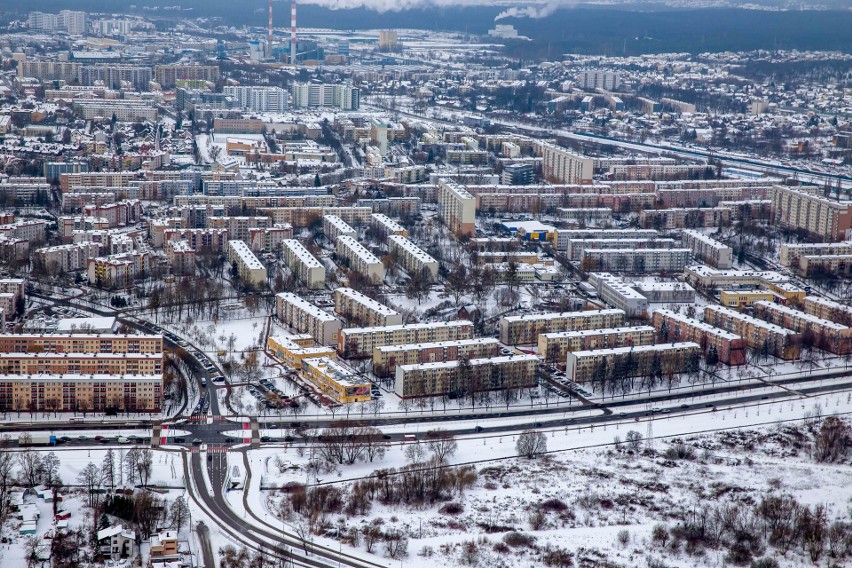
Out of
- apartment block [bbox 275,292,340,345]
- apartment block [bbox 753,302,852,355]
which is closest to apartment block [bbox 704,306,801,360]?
apartment block [bbox 753,302,852,355]

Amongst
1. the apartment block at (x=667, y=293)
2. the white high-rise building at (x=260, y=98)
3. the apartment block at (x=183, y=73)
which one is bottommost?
the apartment block at (x=667, y=293)

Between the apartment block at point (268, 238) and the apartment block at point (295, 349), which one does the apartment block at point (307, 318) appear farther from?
the apartment block at point (268, 238)

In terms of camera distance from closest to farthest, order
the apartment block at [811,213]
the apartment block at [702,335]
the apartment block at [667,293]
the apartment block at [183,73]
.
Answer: the apartment block at [702,335]
the apartment block at [667,293]
the apartment block at [811,213]
the apartment block at [183,73]

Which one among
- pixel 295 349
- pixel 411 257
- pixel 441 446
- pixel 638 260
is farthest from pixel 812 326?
pixel 295 349

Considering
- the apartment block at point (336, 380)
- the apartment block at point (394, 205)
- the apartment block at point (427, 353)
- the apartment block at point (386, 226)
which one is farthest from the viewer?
the apartment block at point (394, 205)

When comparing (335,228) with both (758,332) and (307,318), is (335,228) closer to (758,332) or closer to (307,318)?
(307,318)

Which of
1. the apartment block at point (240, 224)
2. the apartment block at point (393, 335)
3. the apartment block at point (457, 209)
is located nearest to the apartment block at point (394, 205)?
the apartment block at point (457, 209)

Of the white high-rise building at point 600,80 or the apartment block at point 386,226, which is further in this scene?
the white high-rise building at point 600,80
